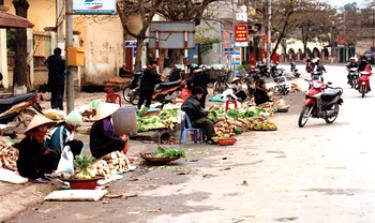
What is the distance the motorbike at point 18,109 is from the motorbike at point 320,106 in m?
7.01

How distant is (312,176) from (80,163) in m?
3.43

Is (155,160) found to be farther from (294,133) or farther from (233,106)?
(233,106)

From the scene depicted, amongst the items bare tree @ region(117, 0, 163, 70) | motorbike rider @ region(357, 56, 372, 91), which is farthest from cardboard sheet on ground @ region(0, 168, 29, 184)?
motorbike rider @ region(357, 56, 372, 91)

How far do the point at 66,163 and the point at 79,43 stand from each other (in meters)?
21.4

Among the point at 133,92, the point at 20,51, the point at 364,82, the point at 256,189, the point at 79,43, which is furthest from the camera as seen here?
the point at 79,43

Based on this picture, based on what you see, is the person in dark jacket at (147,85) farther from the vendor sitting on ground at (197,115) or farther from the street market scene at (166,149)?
the vendor sitting on ground at (197,115)

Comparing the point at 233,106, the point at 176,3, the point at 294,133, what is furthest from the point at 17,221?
the point at 176,3

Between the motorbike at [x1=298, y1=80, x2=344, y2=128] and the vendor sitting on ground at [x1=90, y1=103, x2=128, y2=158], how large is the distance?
7767mm

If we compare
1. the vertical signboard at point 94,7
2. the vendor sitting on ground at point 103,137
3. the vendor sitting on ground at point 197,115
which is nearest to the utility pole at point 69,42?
the vertical signboard at point 94,7

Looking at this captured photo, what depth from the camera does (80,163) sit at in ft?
31.7

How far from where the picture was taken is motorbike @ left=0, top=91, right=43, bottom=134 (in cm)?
1328

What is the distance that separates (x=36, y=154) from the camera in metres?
9.48

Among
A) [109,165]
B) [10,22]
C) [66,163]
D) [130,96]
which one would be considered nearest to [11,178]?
[66,163]

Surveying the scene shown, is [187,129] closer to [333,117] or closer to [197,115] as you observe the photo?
[197,115]
